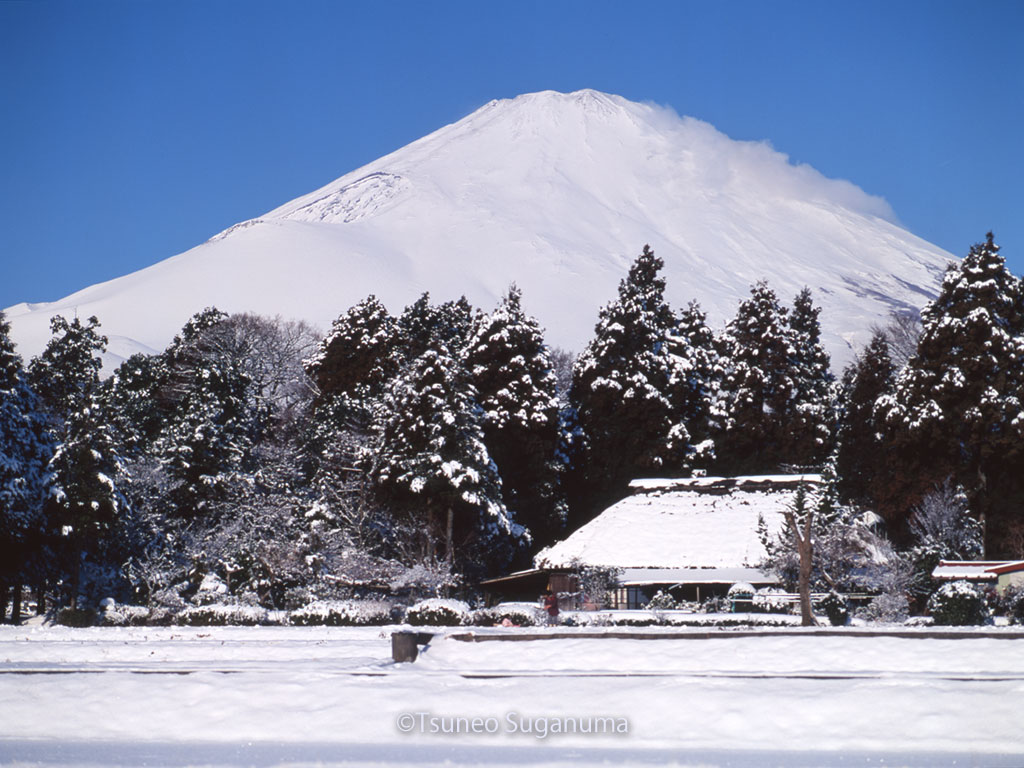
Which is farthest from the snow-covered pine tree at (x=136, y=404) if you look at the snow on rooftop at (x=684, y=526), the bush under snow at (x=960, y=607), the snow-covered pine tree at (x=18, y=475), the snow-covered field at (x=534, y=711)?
the bush under snow at (x=960, y=607)

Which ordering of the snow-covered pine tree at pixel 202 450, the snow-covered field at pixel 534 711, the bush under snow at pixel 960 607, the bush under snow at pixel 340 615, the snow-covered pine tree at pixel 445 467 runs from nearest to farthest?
the snow-covered field at pixel 534 711 < the bush under snow at pixel 960 607 < the bush under snow at pixel 340 615 < the snow-covered pine tree at pixel 445 467 < the snow-covered pine tree at pixel 202 450

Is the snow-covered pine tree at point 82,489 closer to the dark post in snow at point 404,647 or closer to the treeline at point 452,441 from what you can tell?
the treeline at point 452,441

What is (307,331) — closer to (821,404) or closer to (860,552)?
(821,404)

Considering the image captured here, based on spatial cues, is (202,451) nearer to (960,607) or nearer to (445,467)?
(445,467)

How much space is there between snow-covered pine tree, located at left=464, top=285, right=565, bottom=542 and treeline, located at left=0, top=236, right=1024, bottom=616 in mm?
122

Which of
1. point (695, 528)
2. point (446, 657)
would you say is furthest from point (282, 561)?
point (446, 657)

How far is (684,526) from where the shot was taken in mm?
47594

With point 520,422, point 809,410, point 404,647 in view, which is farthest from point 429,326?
point 404,647

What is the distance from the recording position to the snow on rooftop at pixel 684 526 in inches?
1757

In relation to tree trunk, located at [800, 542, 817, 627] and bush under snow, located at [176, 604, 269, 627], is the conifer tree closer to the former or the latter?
bush under snow, located at [176, 604, 269, 627]

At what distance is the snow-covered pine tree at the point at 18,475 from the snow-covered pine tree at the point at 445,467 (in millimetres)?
13844

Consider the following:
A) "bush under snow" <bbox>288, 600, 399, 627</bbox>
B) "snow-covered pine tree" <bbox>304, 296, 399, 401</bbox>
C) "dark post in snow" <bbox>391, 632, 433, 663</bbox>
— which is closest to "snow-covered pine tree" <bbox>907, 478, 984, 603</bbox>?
"bush under snow" <bbox>288, 600, 399, 627</bbox>

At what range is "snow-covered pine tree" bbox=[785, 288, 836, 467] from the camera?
59.2 meters

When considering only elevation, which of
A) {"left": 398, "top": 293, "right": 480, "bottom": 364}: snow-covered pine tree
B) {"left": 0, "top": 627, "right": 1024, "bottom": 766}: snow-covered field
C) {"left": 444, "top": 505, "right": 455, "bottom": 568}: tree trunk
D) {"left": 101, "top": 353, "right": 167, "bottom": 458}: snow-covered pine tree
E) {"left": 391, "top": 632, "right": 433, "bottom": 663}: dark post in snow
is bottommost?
{"left": 0, "top": 627, "right": 1024, "bottom": 766}: snow-covered field
